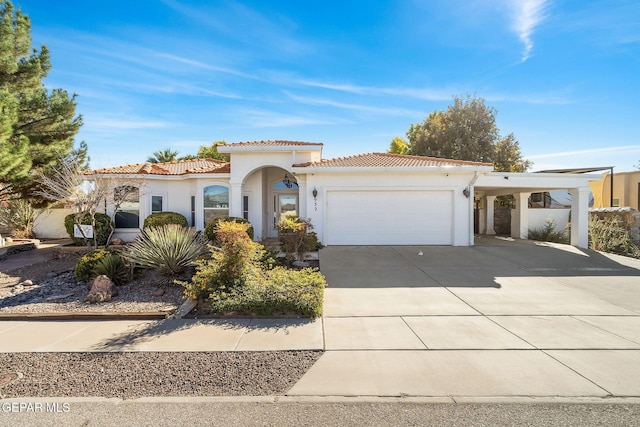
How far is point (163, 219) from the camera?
14.8 meters

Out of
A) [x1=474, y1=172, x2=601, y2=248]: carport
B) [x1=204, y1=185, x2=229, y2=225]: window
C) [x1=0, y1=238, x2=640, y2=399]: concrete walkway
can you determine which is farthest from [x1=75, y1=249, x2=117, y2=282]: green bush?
[x1=474, y1=172, x2=601, y2=248]: carport

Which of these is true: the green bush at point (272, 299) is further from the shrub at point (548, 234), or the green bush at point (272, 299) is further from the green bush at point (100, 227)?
the shrub at point (548, 234)

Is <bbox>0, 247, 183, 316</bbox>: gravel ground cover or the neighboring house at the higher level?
the neighboring house

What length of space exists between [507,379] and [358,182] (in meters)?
11.0

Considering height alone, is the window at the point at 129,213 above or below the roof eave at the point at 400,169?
below

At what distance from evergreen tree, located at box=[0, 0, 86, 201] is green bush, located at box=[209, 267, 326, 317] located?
10.4m

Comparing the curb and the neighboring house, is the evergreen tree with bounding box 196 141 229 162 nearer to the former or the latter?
the curb

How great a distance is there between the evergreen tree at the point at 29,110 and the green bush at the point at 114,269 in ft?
18.7

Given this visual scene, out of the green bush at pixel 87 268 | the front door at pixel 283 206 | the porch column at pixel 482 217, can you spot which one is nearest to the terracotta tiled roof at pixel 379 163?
the front door at pixel 283 206

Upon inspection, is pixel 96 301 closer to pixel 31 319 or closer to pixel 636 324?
pixel 31 319

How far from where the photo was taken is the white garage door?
14547 millimetres

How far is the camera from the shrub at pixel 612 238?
1496 centimetres

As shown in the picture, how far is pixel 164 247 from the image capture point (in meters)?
9.12

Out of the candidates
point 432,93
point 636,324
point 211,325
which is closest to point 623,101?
point 432,93
